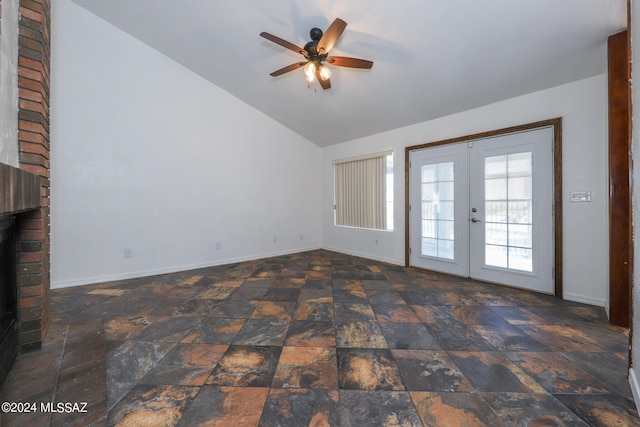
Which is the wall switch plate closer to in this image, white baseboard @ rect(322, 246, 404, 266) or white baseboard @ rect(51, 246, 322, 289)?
white baseboard @ rect(322, 246, 404, 266)

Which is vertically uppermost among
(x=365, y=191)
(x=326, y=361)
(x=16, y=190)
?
(x=365, y=191)

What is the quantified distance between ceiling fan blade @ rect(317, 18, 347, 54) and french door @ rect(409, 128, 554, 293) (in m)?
2.48

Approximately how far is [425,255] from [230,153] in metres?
3.95

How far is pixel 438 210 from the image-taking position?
155 inches

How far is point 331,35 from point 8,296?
3.23 meters

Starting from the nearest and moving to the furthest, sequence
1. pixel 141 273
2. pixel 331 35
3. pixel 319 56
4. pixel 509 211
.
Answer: pixel 331 35, pixel 319 56, pixel 509 211, pixel 141 273

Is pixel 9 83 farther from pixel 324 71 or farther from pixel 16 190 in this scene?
pixel 324 71

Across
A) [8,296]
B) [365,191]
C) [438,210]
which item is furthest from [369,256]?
[8,296]

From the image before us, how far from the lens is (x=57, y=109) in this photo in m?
3.07

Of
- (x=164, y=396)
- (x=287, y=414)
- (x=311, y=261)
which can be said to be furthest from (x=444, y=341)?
(x=311, y=261)

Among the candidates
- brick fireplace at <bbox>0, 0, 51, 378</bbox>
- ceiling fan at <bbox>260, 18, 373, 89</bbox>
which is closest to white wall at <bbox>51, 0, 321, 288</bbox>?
brick fireplace at <bbox>0, 0, 51, 378</bbox>

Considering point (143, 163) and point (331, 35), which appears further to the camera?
point (143, 163)

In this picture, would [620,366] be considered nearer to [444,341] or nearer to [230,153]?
[444,341]

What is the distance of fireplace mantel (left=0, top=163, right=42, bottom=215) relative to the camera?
42.5 inches
